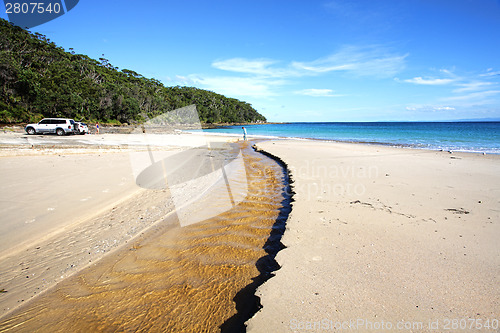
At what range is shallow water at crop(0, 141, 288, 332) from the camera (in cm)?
226

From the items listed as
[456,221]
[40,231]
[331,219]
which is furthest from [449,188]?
[40,231]

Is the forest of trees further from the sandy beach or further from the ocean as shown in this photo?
the sandy beach

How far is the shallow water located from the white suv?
1049 inches

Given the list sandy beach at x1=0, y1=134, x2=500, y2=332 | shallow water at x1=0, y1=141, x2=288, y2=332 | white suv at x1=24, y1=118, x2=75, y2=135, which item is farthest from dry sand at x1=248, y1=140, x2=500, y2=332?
white suv at x1=24, y1=118, x2=75, y2=135

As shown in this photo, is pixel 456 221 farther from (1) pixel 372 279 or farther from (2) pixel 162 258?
(2) pixel 162 258

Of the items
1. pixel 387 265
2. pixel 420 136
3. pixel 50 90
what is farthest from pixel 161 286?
pixel 50 90

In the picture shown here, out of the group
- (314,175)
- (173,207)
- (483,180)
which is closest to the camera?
(173,207)

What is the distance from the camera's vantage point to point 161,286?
2.76 meters

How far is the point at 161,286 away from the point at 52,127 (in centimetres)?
2876

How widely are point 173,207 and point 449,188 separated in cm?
722

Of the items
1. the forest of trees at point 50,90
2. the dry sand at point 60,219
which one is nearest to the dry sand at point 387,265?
the dry sand at point 60,219

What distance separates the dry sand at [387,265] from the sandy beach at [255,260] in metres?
0.02

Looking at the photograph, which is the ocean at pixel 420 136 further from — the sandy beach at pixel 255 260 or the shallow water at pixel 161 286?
the shallow water at pixel 161 286

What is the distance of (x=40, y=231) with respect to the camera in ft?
13.3
